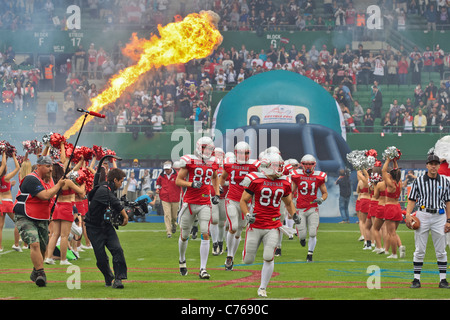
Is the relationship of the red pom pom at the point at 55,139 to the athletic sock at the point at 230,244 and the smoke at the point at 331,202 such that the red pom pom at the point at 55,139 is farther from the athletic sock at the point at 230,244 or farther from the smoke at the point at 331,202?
the smoke at the point at 331,202

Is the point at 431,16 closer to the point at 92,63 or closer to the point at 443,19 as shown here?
the point at 443,19

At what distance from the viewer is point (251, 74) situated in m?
34.5

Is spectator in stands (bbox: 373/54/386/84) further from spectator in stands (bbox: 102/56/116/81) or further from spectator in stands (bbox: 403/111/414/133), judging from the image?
spectator in stands (bbox: 102/56/116/81)

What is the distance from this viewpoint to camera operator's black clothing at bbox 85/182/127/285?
37.9 ft

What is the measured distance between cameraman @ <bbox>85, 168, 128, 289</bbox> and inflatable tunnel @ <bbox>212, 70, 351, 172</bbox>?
1676 centimetres

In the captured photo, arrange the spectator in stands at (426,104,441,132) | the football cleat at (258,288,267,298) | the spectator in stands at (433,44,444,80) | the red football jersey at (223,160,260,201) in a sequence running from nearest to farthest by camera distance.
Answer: the football cleat at (258,288,267,298) → the red football jersey at (223,160,260,201) → the spectator in stands at (426,104,441,132) → the spectator in stands at (433,44,444,80)

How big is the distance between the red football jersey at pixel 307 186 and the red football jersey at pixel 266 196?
5154 mm

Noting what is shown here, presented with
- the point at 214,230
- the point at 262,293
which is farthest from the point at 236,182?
the point at 262,293

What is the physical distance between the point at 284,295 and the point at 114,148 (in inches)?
845

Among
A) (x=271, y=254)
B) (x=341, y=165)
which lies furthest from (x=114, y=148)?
(x=271, y=254)

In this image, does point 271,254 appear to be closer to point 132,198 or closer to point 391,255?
point 391,255

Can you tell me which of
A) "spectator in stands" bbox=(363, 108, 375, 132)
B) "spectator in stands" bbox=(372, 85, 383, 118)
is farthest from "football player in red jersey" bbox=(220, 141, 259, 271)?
"spectator in stands" bbox=(372, 85, 383, 118)

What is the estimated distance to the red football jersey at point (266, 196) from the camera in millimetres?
11109

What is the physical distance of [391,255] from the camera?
16.5 m
